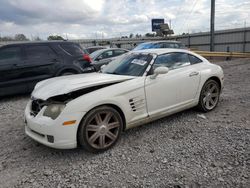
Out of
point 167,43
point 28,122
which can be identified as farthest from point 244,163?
point 167,43

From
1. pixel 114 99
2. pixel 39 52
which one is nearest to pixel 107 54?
pixel 39 52

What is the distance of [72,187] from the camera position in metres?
2.51

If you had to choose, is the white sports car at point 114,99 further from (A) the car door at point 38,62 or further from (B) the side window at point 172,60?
(A) the car door at point 38,62

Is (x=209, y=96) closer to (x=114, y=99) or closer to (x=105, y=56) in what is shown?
(x=114, y=99)

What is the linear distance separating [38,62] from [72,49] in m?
1.22

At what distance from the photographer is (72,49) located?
23.7 ft

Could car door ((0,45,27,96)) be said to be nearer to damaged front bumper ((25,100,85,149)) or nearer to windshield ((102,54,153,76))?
windshield ((102,54,153,76))

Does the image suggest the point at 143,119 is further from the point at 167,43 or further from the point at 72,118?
the point at 167,43

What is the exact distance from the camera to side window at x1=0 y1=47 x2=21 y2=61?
630 centimetres

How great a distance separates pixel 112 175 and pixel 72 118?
0.92 meters

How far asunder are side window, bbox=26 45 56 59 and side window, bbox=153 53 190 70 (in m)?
4.15

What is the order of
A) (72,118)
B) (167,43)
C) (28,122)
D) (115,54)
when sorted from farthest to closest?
(167,43) → (115,54) → (28,122) → (72,118)

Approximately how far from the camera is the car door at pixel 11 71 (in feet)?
20.4

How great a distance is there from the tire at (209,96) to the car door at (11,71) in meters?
5.05
